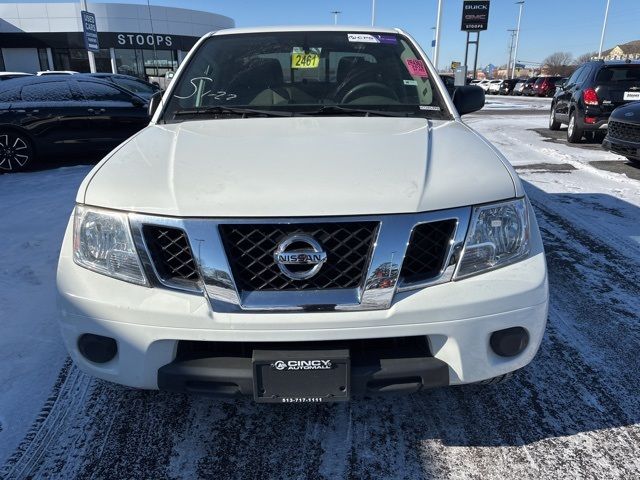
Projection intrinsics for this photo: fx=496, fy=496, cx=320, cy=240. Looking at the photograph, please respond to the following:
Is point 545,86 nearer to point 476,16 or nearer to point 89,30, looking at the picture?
point 476,16

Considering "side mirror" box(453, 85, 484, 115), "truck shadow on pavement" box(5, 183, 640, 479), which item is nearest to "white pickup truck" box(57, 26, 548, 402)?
"truck shadow on pavement" box(5, 183, 640, 479)

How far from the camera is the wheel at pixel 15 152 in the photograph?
773 cm

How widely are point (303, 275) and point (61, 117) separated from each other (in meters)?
7.62

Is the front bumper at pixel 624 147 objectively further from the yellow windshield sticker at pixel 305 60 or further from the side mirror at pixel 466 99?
the yellow windshield sticker at pixel 305 60

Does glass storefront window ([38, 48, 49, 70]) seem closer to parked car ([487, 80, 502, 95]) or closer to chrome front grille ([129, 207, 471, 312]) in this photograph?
parked car ([487, 80, 502, 95])

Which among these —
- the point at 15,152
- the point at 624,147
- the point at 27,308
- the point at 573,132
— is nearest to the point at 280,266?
the point at 27,308

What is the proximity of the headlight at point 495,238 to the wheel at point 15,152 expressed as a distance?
316 inches

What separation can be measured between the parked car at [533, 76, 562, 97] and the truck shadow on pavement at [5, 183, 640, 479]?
34242mm

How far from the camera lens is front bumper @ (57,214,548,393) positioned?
167 centimetres

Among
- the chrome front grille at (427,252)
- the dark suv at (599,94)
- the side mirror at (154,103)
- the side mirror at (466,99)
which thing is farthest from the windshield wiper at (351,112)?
the dark suv at (599,94)

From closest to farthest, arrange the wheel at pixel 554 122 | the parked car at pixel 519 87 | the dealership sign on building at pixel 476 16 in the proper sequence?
the wheel at pixel 554 122 → the dealership sign on building at pixel 476 16 → the parked car at pixel 519 87

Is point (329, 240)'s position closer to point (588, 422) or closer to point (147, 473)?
point (147, 473)

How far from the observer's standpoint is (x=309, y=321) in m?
1.66

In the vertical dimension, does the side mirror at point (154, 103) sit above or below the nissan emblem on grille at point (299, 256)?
above
